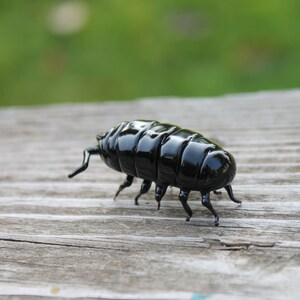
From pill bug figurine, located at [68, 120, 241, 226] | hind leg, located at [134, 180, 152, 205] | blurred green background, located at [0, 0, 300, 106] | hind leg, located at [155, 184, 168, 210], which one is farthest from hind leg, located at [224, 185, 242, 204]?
blurred green background, located at [0, 0, 300, 106]

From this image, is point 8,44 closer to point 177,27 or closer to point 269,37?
point 177,27

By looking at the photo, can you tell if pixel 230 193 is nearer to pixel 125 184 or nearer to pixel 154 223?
pixel 154 223

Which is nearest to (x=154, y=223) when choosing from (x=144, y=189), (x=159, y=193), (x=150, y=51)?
(x=159, y=193)

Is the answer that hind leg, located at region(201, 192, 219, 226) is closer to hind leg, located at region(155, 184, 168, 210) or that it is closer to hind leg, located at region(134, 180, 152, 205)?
hind leg, located at region(155, 184, 168, 210)

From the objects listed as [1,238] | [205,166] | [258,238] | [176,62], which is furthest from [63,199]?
[176,62]

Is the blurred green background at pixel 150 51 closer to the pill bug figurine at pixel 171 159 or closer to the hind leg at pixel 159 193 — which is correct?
the pill bug figurine at pixel 171 159
